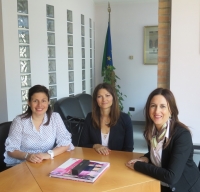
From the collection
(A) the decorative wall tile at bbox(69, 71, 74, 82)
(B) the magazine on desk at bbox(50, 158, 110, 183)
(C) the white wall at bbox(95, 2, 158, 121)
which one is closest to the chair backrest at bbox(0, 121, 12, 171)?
(B) the magazine on desk at bbox(50, 158, 110, 183)

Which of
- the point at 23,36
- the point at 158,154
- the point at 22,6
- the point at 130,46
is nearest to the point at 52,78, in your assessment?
the point at 23,36

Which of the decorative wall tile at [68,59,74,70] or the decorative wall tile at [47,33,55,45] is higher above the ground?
the decorative wall tile at [47,33,55,45]

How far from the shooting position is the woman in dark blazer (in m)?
2.23

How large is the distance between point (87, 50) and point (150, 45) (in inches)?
52.3

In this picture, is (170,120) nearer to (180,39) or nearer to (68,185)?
(68,185)

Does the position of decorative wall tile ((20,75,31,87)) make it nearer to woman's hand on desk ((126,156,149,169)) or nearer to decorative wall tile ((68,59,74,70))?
decorative wall tile ((68,59,74,70))

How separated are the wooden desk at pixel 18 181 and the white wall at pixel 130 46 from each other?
171 inches

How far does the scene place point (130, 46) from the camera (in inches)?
228

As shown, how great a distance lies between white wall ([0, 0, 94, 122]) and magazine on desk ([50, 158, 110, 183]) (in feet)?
5.62

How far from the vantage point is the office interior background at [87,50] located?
2723mm

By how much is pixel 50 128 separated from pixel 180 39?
1538 mm

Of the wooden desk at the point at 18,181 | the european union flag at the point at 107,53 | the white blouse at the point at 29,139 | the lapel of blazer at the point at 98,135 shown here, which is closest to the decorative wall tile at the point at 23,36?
the white blouse at the point at 29,139

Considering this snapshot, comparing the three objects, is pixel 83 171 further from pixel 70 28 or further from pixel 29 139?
pixel 70 28

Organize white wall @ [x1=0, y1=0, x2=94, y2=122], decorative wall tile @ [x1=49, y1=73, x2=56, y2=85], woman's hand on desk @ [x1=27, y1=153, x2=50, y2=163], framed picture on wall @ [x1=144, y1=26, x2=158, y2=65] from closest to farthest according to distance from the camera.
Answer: woman's hand on desk @ [x1=27, y1=153, x2=50, y2=163] → white wall @ [x1=0, y1=0, x2=94, y2=122] → decorative wall tile @ [x1=49, y1=73, x2=56, y2=85] → framed picture on wall @ [x1=144, y1=26, x2=158, y2=65]
